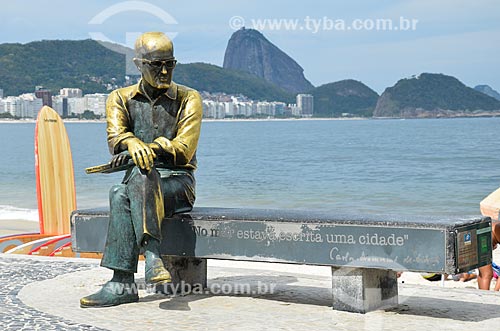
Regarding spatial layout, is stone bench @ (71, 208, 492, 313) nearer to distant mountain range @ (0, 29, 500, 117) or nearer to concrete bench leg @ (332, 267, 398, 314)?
concrete bench leg @ (332, 267, 398, 314)

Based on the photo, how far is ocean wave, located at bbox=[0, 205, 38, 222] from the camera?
23516 mm

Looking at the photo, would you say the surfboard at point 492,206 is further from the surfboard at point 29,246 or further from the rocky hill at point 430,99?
the rocky hill at point 430,99

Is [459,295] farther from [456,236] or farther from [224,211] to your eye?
[224,211]

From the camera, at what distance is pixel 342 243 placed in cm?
596

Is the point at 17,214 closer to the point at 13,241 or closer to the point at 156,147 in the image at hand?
the point at 13,241

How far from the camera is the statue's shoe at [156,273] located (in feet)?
19.8

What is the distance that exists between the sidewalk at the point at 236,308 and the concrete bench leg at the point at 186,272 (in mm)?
136

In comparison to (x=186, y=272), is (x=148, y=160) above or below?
above

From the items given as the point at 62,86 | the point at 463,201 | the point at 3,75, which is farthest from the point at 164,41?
the point at 3,75

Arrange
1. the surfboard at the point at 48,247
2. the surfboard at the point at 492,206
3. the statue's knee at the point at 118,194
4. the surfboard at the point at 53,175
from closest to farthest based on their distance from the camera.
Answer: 1. the statue's knee at the point at 118,194
2. the surfboard at the point at 492,206
3. the surfboard at the point at 48,247
4. the surfboard at the point at 53,175

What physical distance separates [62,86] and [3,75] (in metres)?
12.7

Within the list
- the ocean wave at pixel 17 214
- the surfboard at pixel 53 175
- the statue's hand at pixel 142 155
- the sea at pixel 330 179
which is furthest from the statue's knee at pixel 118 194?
the ocean wave at pixel 17 214

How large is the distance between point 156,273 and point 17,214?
19151mm

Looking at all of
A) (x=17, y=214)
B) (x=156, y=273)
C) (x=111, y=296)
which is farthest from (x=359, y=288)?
(x=17, y=214)
